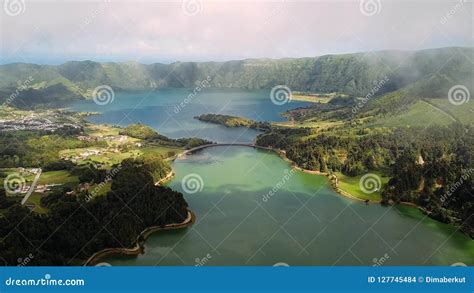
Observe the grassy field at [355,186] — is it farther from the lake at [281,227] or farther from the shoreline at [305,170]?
the lake at [281,227]

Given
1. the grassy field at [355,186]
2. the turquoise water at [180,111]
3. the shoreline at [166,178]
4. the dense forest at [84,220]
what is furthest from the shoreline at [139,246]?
the turquoise water at [180,111]

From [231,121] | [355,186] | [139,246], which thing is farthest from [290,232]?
[231,121]

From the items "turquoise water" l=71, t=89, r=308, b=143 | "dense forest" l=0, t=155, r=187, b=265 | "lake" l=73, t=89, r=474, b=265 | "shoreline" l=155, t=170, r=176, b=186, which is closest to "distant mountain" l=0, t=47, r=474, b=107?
"turquoise water" l=71, t=89, r=308, b=143

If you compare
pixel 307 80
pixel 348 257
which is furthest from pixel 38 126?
pixel 307 80

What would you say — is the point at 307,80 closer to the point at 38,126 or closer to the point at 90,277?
the point at 38,126

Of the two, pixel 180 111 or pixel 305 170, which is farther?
pixel 180 111

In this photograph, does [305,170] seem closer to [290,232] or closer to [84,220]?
[290,232]
